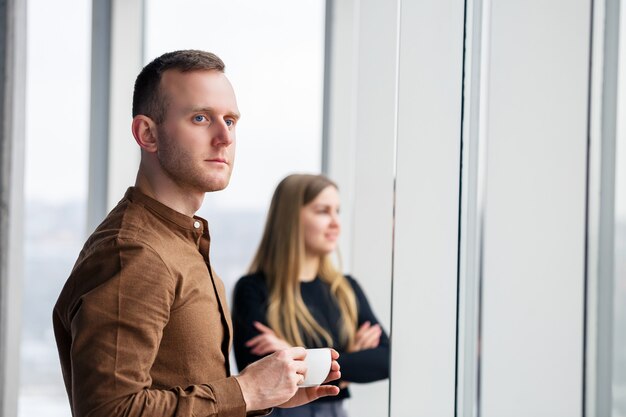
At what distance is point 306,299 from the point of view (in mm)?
2012

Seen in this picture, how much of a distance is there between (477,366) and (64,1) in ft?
6.32

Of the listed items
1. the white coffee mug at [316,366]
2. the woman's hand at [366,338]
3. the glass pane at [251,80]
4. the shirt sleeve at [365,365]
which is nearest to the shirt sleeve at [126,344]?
the white coffee mug at [316,366]

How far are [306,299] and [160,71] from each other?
1116mm

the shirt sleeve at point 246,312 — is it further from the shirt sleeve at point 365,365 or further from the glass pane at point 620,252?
the glass pane at point 620,252

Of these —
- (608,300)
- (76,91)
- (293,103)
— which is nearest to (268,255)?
(293,103)

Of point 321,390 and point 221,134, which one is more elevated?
point 221,134

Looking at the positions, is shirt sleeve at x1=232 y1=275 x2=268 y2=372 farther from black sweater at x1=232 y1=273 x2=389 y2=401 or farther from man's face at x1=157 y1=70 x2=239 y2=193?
man's face at x1=157 y1=70 x2=239 y2=193

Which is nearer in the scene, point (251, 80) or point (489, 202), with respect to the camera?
point (489, 202)

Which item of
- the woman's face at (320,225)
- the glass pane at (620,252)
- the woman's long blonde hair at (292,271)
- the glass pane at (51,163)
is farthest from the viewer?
the glass pane at (51,163)

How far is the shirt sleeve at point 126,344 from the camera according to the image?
813mm

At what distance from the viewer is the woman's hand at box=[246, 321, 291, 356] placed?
1867 millimetres

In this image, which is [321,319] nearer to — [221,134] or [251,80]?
[251,80]

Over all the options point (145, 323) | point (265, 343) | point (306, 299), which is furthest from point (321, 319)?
point (145, 323)

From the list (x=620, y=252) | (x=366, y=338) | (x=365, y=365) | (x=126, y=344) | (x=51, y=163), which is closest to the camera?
(x=126, y=344)
